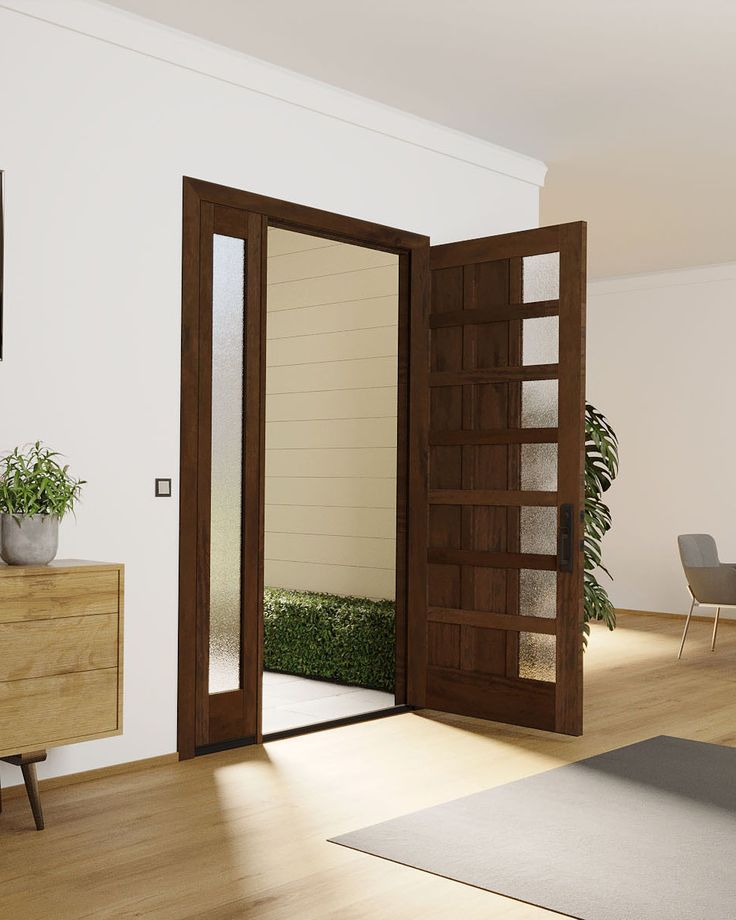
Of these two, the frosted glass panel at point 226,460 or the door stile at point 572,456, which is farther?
the door stile at point 572,456

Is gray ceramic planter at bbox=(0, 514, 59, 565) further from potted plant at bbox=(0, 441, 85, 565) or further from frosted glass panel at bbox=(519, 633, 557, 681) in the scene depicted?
frosted glass panel at bbox=(519, 633, 557, 681)

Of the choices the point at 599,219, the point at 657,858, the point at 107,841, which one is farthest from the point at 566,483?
the point at 599,219

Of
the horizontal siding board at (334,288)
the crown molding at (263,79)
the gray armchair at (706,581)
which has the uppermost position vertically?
the crown molding at (263,79)

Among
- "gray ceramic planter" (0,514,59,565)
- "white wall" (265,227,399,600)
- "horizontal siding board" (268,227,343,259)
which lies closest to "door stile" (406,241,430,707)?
"white wall" (265,227,399,600)

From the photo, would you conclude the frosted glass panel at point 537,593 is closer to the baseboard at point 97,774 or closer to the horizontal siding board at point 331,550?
the horizontal siding board at point 331,550

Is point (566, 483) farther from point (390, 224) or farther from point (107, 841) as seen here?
point (107, 841)

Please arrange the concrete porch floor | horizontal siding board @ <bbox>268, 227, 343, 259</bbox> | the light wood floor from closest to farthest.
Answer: the light wood floor < the concrete porch floor < horizontal siding board @ <bbox>268, 227, 343, 259</bbox>

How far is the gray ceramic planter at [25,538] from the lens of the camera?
3.57 metres

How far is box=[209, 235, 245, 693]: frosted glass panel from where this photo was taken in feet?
15.1

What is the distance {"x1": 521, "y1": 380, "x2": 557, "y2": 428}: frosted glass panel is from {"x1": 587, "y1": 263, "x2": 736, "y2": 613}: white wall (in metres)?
4.55

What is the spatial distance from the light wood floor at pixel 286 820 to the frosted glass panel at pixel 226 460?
0.47m

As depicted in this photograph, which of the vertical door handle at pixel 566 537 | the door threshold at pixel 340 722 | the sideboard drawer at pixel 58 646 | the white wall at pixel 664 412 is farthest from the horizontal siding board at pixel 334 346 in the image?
the white wall at pixel 664 412

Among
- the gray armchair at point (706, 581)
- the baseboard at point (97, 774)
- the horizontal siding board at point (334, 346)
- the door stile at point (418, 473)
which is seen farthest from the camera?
the gray armchair at point (706, 581)

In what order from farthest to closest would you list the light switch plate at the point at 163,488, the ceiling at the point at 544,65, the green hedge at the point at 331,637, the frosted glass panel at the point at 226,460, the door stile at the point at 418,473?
the green hedge at the point at 331,637 → the door stile at the point at 418,473 → the frosted glass panel at the point at 226,460 → the light switch plate at the point at 163,488 → the ceiling at the point at 544,65
